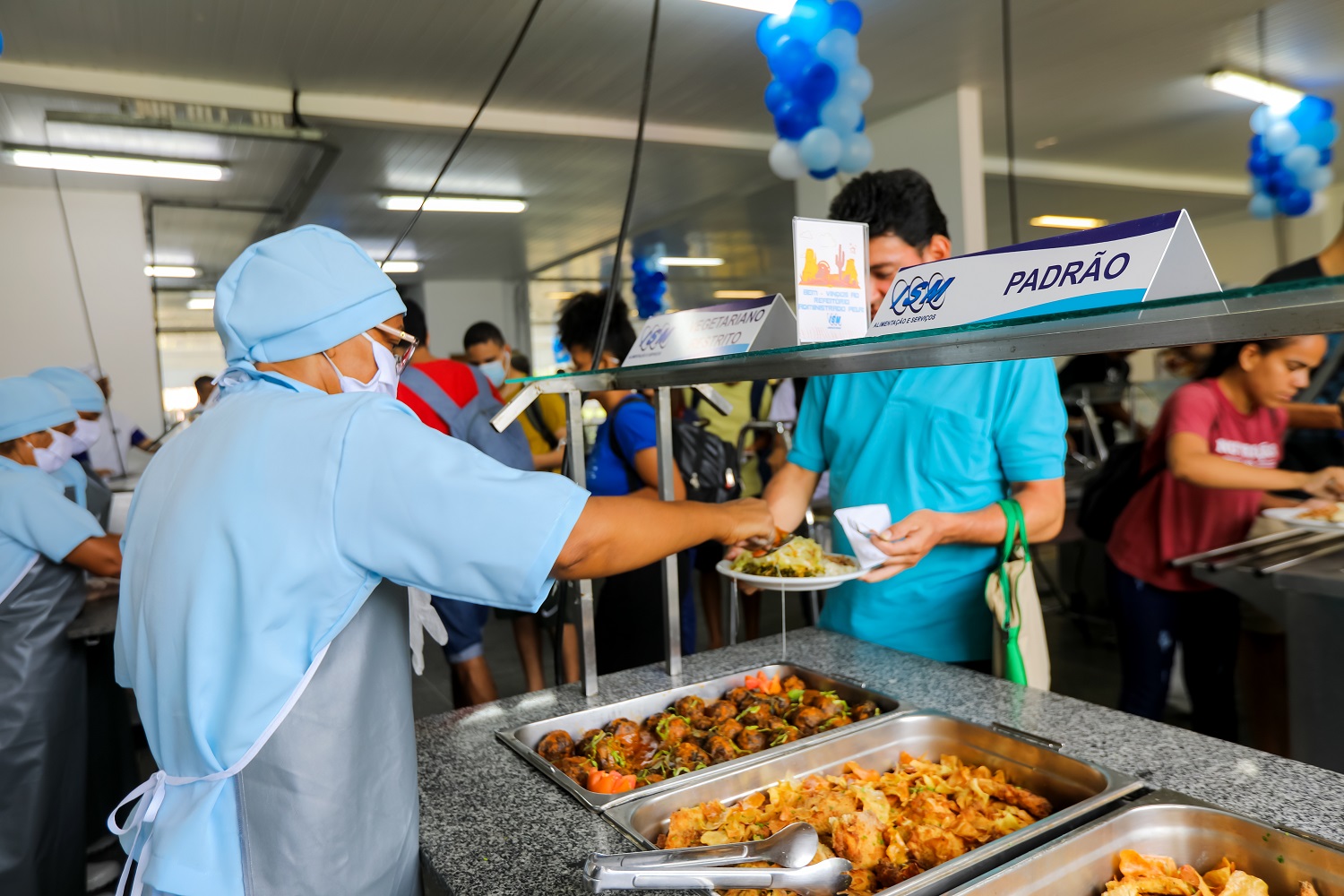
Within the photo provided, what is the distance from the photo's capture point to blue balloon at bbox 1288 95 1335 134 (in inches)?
223

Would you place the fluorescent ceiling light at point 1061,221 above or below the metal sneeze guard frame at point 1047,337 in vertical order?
above

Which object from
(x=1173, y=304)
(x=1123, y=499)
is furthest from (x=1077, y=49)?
(x=1173, y=304)

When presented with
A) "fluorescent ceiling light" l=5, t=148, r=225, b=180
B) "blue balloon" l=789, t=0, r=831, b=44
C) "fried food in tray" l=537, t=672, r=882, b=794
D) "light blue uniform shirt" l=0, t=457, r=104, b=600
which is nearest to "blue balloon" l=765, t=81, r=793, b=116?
"blue balloon" l=789, t=0, r=831, b=44

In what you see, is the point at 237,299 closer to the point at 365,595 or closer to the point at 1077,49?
the point at 365,595

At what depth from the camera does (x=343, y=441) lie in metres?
0.98

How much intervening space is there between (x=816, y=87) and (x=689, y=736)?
11.6 ft

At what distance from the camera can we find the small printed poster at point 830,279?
123 centimetres

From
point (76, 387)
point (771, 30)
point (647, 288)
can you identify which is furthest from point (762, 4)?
point (76, 387)

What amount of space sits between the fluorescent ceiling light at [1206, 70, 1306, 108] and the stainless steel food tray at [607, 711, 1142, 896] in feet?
25.2

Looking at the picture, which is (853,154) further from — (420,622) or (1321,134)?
(420,622)


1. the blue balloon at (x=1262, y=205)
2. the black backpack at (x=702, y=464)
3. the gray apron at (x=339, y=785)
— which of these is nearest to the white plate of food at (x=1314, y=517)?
the black backpack at (x=702, y=464)

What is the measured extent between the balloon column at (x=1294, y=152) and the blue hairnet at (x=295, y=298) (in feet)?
22.1

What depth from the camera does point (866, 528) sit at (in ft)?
5.29

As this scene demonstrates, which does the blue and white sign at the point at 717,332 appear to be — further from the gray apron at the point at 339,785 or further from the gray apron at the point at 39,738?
the gray apron at the point at 39,738
